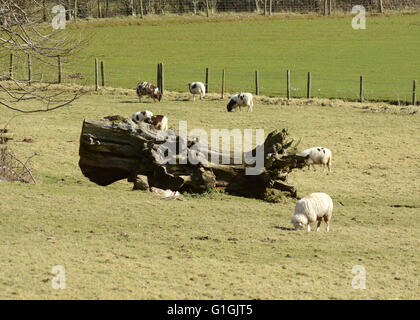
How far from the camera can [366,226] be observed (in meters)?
15.3

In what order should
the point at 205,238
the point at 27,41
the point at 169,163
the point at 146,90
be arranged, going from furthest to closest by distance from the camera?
the point at 146,90
the point at 169,163
the point at 205,238
the point at 27,41

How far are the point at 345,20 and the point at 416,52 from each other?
14.3 m

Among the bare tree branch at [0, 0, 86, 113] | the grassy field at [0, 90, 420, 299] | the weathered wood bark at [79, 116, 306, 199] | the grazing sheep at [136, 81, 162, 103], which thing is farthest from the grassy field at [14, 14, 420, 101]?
the bare tree branch at [0, 0, 86, 113]

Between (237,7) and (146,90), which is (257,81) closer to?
(146,90)

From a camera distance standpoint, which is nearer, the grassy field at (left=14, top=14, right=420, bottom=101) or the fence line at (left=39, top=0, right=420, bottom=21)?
the grassy field at (left=14, top=14, right=420, bottom=101)

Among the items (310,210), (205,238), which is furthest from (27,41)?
(310,210)

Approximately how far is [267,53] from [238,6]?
19.2 metres

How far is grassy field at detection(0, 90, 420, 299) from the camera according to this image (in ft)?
34.8

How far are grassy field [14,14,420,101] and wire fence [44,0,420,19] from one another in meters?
3.50

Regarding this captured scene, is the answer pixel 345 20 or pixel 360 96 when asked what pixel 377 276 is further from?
pixel 345 20

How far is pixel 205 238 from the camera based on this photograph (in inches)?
536

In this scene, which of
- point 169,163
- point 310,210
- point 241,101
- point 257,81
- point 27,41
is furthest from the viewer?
point 257,81

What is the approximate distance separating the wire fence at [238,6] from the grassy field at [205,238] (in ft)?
155

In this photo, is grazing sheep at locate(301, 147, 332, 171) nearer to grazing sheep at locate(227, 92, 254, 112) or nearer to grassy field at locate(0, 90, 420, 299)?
grassy field at locate(0, 90, 420, 299)
